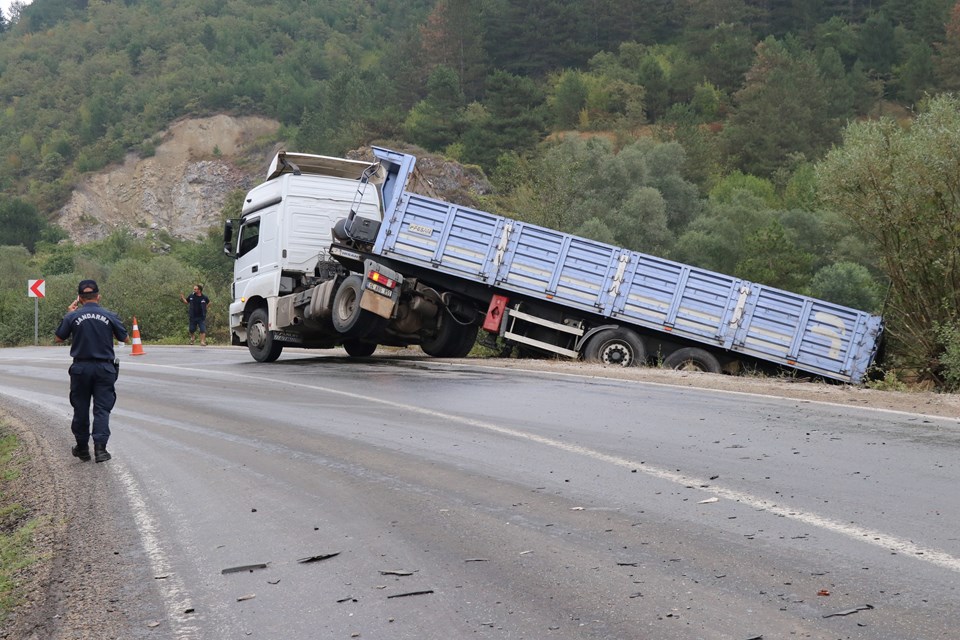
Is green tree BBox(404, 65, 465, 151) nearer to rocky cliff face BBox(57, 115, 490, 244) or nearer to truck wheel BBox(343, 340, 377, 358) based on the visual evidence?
rocky cliff face BBox(57, 115, 490, 244)

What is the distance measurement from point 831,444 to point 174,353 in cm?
2090

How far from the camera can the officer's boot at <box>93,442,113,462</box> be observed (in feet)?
28.9

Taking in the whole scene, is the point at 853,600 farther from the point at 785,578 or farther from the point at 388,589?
the point at 388,589

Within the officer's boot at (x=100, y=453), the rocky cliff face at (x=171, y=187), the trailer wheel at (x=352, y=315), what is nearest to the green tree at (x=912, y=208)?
the trailer wheel at (x=352, y=315)

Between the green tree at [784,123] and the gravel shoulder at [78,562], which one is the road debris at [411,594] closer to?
the gravel shoulder at [78,562]

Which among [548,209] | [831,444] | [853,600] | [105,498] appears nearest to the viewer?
[853,600]

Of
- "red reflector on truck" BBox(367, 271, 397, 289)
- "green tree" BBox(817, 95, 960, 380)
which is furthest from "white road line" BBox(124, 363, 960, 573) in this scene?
"green tree" BBox(817, 95, 960, 380)

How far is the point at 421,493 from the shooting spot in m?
6.80

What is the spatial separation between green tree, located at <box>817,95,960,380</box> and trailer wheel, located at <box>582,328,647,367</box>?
426 cm

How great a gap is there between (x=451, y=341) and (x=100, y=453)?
448 inches

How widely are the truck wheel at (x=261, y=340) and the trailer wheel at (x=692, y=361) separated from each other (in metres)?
7.53

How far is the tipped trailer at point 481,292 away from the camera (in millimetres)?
17281

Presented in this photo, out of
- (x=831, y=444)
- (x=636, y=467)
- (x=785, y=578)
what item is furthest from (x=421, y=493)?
(x=831, y=444)

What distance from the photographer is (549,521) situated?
232 inches
